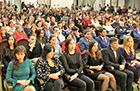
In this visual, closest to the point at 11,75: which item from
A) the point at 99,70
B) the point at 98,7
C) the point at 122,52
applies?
the point at 99,70

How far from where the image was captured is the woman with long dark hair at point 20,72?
9.68 feet

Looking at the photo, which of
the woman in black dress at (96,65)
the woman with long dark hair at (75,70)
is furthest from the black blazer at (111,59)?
the woman with long dark hair at (75,70)

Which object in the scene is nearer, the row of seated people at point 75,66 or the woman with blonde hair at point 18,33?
the row of seated people at point 75,66

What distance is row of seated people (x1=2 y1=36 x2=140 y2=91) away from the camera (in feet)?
9.84

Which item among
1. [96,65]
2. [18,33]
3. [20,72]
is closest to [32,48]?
[20,72]

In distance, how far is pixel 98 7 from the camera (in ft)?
60.5

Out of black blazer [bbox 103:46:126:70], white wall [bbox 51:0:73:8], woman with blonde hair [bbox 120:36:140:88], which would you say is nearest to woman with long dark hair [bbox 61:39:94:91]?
black blazer [bbox 103:46:126:70]

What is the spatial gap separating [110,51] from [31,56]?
142cm

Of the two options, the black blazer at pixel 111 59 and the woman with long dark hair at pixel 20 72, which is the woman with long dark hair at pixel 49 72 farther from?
the black blazer at pixel 111 59

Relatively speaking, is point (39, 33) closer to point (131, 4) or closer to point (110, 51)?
point (110, 51)

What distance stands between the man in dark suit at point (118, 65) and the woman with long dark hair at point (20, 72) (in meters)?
1.40

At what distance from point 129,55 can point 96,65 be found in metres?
0.74

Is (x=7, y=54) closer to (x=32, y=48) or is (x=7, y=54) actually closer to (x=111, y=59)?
(x=32, y=48)

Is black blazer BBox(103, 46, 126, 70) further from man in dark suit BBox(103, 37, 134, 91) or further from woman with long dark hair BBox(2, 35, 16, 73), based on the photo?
woman with long dark hair BBox(2, 35, 16, 73)
